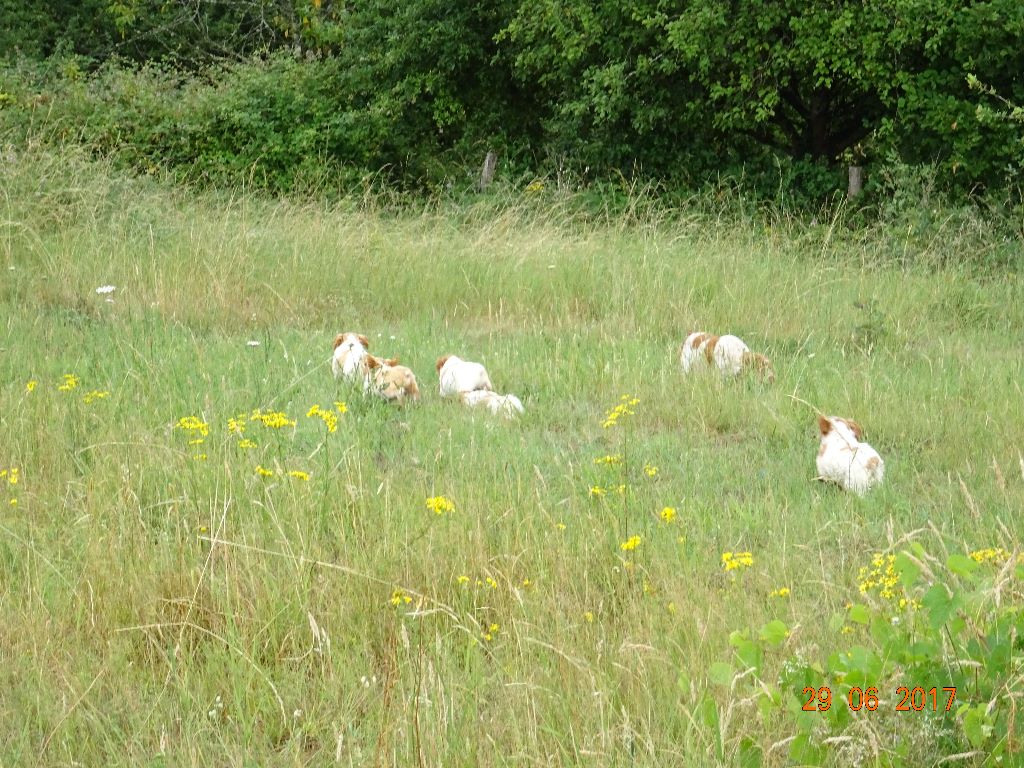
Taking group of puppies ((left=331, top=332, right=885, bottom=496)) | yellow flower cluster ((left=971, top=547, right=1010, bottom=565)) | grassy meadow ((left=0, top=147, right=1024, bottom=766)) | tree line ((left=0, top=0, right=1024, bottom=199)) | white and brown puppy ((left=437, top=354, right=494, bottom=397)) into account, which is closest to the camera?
grassy meadow ((left=0, top=147, right=1024, bottom=766))

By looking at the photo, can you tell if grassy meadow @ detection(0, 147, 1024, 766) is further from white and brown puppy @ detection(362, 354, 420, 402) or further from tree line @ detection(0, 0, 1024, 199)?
tree line @ detection(0, 0, 1024, 199)

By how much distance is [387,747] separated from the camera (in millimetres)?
2805

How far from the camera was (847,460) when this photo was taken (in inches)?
194

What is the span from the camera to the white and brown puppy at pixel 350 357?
21.2ft

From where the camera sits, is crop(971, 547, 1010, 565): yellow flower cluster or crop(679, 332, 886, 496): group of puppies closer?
crop(971, 547, 1010, 565): yellow flower cluster

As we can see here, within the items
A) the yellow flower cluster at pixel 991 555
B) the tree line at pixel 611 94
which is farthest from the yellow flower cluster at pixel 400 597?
the tree line at pixel 611 94

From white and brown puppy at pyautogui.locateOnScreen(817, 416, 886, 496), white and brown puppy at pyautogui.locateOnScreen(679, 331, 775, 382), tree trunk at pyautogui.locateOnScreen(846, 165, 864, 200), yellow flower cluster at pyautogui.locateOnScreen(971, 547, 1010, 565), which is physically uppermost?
yellow flower cluster at pyautogui.locateOnScreen(971, 547, 1010, 565)

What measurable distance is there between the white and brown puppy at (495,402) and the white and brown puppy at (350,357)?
0.61 m

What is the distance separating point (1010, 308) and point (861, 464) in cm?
467
